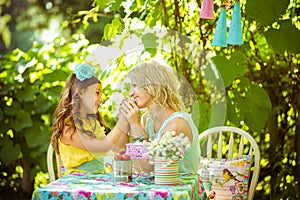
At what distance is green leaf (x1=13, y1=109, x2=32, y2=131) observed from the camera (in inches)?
183

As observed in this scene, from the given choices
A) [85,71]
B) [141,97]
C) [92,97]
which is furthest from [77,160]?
[141,97]

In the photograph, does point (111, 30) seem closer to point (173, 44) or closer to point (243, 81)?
point (173, 44)

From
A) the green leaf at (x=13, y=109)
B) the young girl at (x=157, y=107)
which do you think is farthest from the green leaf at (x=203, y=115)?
the green leaf at (x=13, y=109)

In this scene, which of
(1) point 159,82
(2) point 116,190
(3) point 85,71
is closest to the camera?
(2) point 116,190

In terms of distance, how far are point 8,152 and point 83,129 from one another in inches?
59.2

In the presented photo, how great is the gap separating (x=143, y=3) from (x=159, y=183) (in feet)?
4.64

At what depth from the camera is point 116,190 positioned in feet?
8.95

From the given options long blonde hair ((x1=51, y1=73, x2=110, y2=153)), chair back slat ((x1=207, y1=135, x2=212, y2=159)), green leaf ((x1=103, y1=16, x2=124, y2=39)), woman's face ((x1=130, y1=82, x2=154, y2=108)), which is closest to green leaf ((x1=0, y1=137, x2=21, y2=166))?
green leaf ((x1=103, y1=16, x2=124, y2=39))

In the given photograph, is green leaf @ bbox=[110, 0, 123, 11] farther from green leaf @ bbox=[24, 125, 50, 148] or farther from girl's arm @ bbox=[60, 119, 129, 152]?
green leaf @ bbox=[24, 125, 50, 148]

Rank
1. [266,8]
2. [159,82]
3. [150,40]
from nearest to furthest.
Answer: [159,82] < [266,8] < [150,40]

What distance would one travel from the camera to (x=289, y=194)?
13.5ft

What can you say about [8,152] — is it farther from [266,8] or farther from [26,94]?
[266,8]

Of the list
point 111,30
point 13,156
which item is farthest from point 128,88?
point 13,156

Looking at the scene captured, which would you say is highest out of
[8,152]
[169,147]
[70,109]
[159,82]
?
[159,82]
